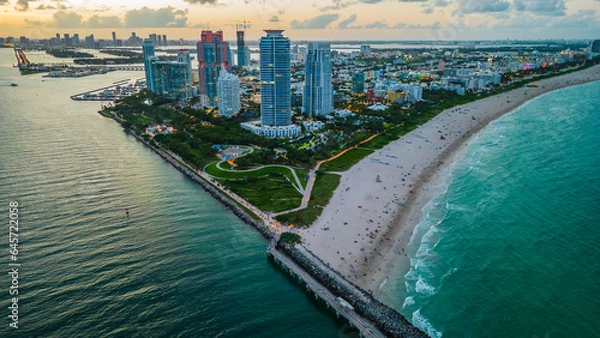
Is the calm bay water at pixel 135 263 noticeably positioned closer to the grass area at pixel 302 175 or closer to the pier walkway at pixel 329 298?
the pier walkway at pixel 329 298

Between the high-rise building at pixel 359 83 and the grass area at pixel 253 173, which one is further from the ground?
the high-rise building at pixel 359 83

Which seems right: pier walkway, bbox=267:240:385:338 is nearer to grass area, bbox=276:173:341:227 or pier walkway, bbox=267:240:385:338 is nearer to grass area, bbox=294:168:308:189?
grass area, bbox=276:173:341:227

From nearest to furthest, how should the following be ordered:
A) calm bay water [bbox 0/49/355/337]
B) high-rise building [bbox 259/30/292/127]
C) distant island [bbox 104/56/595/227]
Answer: calm bay water [bbox 0/49/355/337] < distant island [bbox 104/56/595/227] < high-rise building [bbox 259/30/292/127]

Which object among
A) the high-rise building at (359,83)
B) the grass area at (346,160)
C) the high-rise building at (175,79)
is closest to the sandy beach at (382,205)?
the grass area at (346,160)

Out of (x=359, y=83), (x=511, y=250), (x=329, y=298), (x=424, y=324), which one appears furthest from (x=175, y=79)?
(x=424, y=324)

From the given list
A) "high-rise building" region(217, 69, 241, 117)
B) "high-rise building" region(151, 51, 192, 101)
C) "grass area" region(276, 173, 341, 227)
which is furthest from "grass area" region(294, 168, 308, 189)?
"high-rise building" region(151, 51, 192, 101)
